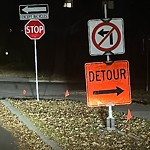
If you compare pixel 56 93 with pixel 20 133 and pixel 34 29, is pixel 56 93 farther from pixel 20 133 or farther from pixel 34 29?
pixel 20 133

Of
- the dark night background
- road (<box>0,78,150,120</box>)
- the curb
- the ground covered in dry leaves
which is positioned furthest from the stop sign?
the dark night background

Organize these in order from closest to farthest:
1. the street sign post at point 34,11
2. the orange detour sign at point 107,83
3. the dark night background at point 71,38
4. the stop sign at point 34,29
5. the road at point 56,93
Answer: the orange detour sign at point 107,83 → the road at point 56,93 → the street sign post at point 34,11 → the stop sign at point 34,29 → the dark night background at point 71,38

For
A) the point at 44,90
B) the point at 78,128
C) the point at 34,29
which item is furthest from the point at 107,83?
the point at 44,90

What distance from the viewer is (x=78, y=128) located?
1041 centimetres

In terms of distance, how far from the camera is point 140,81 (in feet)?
79.2

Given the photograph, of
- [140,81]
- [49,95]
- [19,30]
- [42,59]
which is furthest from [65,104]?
[19,30]

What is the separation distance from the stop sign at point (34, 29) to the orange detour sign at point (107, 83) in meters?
6.12

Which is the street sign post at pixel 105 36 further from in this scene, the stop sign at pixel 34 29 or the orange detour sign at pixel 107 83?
the stop sign at pixel 34 29

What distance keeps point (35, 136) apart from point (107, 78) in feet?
6.31

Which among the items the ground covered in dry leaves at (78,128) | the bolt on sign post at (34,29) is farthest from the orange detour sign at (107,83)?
the bolt on sign post at (34,29)

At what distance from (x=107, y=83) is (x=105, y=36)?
3.16 ft

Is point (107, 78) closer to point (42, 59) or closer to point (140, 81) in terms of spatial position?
point (140, 81)

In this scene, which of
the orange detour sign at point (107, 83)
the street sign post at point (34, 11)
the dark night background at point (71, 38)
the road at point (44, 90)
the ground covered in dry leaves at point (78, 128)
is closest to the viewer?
the ground covered in dry leaves at point (78, 128)

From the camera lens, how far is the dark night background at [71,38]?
102 ft
